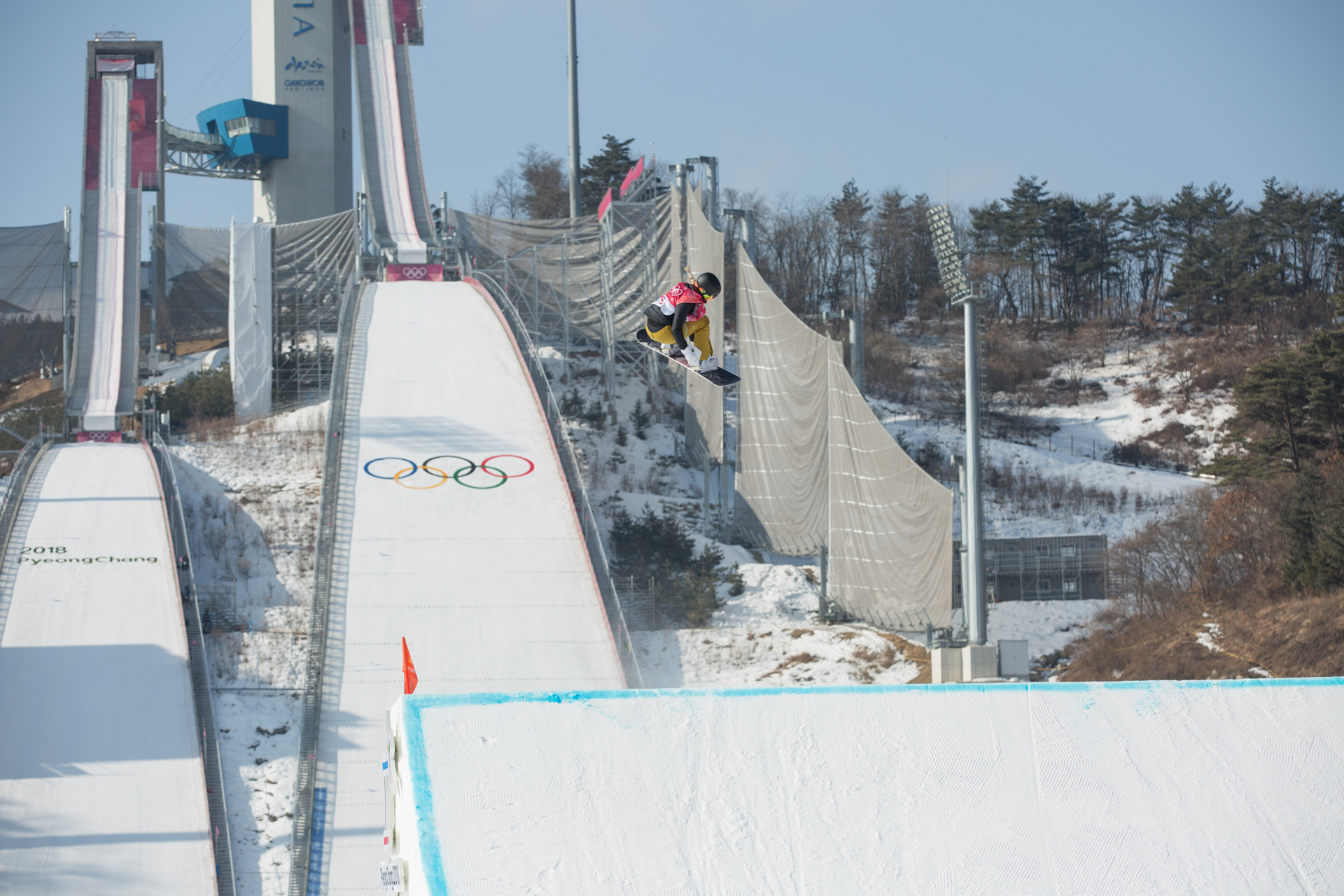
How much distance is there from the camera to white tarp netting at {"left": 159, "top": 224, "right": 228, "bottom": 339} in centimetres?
3281

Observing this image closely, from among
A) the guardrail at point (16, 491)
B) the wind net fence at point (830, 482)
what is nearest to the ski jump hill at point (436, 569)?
the wind net fence at point (830, 482)

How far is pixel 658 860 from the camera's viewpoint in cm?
752

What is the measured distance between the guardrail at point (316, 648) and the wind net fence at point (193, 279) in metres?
11.9

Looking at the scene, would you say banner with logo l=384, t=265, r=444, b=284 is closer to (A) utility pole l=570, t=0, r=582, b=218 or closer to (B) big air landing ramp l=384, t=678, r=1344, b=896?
(A) utility pole l=570, t=0, r=582, b=218

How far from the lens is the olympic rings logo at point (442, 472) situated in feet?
64.6

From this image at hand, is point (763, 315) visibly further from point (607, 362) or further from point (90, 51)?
point (90, 51)

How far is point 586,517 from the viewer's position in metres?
18.7

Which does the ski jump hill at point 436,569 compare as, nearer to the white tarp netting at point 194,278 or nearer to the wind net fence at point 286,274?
the wind net fence at point 286,274

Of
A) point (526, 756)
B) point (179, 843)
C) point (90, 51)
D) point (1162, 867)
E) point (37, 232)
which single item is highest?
point (90, 51)

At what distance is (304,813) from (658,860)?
22.4 feet

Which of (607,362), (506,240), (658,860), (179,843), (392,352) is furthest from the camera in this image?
(506,240)

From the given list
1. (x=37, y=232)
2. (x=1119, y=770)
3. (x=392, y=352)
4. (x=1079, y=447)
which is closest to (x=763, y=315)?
(x=392, y=352)

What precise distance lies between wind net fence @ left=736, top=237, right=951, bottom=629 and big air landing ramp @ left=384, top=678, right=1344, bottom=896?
724 centimetres

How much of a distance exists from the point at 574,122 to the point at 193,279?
11724mm
